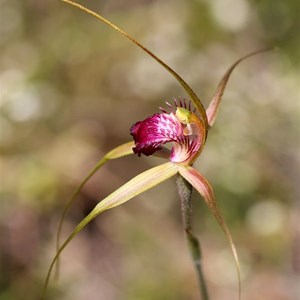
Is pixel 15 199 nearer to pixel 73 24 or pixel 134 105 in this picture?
pixel 134 105

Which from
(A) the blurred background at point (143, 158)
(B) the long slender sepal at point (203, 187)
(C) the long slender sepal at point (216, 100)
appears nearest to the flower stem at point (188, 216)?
(B) the long slender sepal at point (203, 187)

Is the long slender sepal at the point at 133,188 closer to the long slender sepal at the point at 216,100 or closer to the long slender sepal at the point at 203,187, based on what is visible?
the long slender sepal at the point at 203,187

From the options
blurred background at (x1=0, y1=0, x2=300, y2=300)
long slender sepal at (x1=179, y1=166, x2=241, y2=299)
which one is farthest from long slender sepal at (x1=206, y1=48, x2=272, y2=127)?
blurred background at (x1=0, y1=0, x2=300, y2=300)

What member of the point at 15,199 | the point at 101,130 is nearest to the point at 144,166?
the point at 101,130

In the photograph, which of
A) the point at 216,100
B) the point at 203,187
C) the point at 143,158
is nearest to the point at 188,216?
the point at 203,187

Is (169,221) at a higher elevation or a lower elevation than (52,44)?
lower
